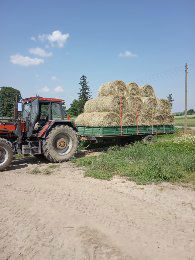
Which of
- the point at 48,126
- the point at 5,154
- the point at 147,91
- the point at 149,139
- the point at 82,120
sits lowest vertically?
the point at 5,154

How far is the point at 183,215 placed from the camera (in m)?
5.42

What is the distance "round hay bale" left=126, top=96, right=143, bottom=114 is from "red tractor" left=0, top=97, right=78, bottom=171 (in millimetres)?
3158

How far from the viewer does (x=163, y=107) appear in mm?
14547

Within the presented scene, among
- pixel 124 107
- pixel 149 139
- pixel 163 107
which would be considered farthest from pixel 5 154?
pixel 163 107

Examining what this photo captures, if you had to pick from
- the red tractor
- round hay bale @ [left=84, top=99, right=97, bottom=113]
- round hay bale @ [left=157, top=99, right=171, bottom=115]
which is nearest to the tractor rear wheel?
the red tractor

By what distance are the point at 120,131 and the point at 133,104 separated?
1516 mm

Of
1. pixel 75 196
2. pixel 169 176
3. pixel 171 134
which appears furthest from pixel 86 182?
pixel 171 134

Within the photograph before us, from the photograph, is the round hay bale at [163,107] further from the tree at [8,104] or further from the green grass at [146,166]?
the tree at [8,104]

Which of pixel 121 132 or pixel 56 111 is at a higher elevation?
pixel 56 111

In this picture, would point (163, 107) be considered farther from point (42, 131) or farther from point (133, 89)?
point (42, 131)

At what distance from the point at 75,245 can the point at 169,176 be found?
396 cm

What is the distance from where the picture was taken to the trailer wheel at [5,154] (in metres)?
9.01

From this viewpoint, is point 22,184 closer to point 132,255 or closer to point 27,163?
point 27,163

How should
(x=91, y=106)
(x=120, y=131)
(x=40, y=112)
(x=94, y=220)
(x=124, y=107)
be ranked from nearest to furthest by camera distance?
(x=94, y=220)
(x=40, y=112)
(x=120, y=131)
(x=124, y=107)
(x=91, y=106)
